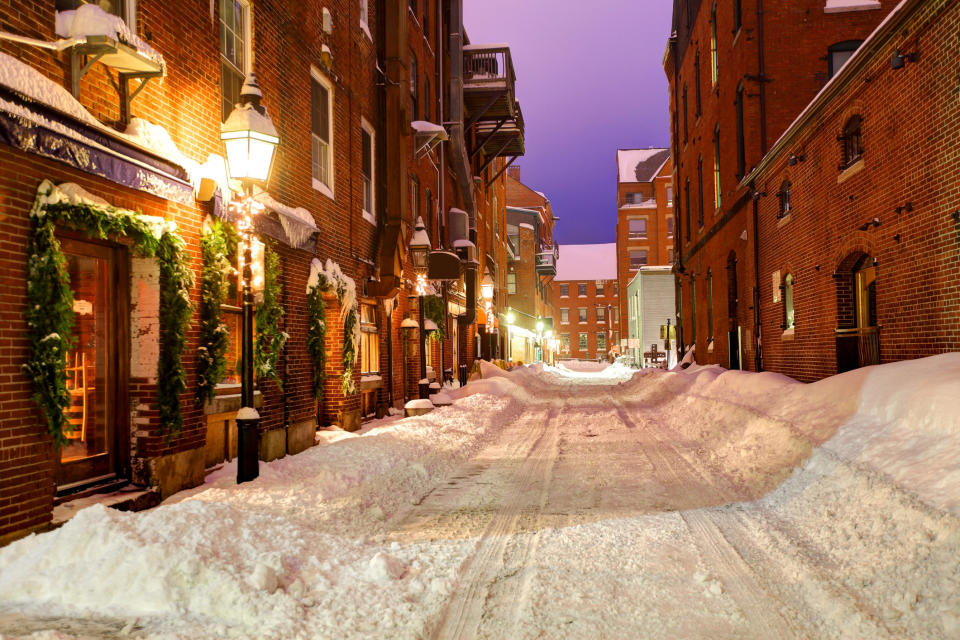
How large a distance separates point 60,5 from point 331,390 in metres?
7.41

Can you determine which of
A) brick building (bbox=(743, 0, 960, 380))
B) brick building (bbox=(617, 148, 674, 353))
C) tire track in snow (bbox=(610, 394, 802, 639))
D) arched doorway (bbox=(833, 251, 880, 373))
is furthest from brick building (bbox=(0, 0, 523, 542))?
brick building (bbox=(617, 148, 674, 353))

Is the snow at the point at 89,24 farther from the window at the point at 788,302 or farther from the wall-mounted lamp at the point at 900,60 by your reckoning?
the window at the point at 788,302

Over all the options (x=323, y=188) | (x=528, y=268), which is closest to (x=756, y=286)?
(x=323, y=188)

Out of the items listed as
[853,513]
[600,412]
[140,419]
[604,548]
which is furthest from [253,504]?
[600,412]

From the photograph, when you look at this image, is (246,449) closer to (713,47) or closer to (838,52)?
(838,52)

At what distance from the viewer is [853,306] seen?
39.0ft

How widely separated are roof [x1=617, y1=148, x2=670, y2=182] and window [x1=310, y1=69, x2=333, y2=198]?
5858 cm

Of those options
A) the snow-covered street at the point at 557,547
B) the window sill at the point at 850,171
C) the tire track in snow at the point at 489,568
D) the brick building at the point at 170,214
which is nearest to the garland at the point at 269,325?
the brick building at the point at 170,214

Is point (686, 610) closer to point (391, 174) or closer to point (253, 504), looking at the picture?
point (253, 504)

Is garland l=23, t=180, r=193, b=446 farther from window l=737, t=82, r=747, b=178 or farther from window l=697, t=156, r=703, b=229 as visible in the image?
window l=697, t=156, r=703, b=229

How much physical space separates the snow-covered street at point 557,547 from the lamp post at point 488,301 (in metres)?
18.4

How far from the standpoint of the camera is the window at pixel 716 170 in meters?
21.9

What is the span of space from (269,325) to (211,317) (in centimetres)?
128

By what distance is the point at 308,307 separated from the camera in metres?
10.7
